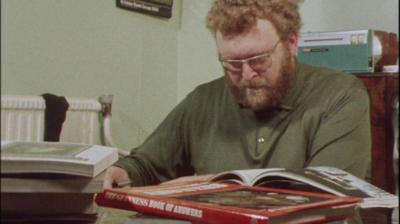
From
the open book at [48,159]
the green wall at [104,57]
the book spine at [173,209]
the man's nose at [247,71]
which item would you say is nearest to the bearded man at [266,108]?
the man's nose at [247,71]

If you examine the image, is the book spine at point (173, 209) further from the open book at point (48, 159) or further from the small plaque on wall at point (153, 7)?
the small plaque on wall at point (153, 7)

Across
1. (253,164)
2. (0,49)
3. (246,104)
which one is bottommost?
(253,164)

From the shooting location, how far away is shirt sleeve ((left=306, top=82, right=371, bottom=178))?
1.00 meters

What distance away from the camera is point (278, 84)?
1.17 meters

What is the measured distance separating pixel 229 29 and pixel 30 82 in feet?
2.08

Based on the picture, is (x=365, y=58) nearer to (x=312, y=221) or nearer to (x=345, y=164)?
(x=345, y=164)

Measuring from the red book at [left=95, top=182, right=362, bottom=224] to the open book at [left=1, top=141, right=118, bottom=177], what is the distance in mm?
68

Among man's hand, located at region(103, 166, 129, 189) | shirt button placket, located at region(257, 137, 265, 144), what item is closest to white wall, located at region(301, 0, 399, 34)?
shirt button placket, located at region(257, 137, 265, 144)

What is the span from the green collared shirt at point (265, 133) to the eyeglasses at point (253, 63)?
85mm

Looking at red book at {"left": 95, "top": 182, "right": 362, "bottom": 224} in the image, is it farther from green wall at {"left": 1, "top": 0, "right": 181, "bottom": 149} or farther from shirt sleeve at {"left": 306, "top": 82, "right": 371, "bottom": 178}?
shirt sleeve at {"left": 306, "top": 82, "right": 371, "bottom": 178}

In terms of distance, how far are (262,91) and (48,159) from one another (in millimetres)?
750

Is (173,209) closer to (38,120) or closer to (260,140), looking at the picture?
(38,120)

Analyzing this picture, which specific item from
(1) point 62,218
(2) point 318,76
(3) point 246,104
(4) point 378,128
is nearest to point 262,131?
(3) point 246,104

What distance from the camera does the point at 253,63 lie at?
1.14 m
